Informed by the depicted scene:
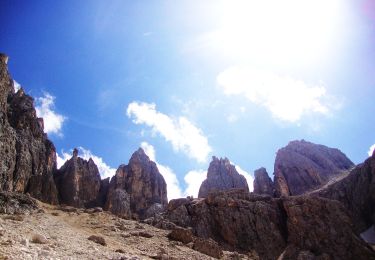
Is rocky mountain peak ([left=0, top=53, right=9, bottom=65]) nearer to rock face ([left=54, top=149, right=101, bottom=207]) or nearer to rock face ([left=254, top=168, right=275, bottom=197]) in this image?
rock face ([left=54, top=149, right=101, bottom=207])

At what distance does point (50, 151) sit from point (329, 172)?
108m

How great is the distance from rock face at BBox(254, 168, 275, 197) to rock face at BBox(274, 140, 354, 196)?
7.75 ft

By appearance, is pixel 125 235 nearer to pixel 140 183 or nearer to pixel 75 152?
pixel 75 152

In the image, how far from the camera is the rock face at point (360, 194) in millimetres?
93312

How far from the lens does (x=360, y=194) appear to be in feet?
317

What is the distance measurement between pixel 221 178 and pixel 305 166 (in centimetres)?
3461

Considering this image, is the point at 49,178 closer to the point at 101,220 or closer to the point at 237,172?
the point at 101,220

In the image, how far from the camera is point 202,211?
65812mm

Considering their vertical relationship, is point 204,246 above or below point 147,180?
below

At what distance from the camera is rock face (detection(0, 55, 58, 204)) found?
73.9m

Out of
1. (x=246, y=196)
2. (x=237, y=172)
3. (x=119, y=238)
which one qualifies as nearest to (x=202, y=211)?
(x=246, y=196)

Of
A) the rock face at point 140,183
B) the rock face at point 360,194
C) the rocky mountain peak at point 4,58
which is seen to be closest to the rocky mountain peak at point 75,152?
the rock face at point 140,183

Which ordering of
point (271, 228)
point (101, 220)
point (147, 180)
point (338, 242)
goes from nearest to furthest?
1. point (101, 220)
2. point (338, 242)
3. point (271, 228)
4. point (147, 180)

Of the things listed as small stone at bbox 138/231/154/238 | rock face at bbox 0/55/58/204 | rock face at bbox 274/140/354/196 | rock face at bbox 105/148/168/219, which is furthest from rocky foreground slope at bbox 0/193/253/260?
rock face at bbox 274/140/354/196
